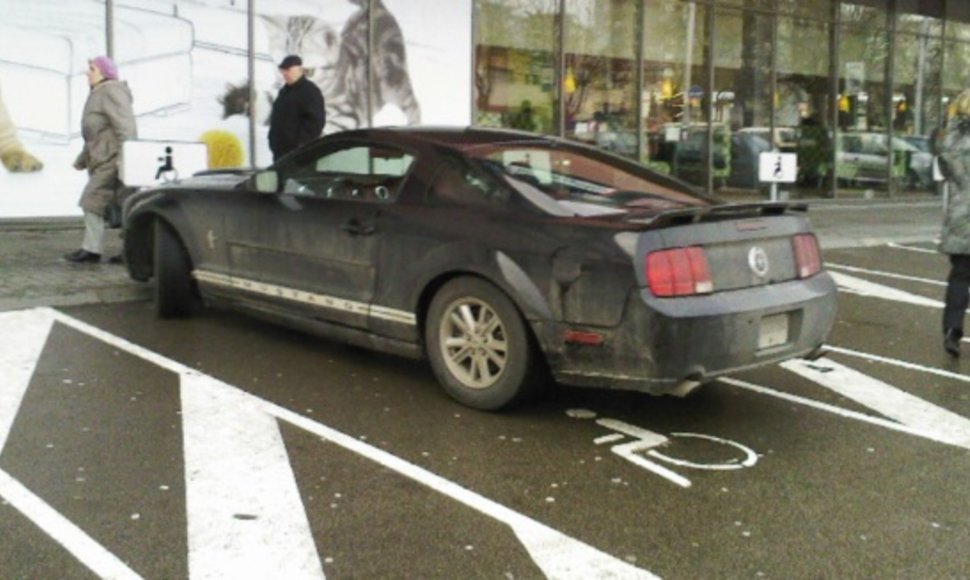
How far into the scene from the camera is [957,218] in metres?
7.15

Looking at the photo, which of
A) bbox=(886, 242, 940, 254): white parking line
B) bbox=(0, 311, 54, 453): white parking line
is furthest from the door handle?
bbox=(886, 242, 940, 254): white parking line

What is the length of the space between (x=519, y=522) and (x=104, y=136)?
6834mm

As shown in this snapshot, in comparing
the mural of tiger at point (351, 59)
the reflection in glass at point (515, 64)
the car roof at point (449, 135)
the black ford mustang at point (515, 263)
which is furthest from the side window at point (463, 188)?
the reflection in glass at point (515, 64)

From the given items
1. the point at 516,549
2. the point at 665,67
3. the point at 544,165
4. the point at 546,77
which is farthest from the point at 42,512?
the point at 665,67

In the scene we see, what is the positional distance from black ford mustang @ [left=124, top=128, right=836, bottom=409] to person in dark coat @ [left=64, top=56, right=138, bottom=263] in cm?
275

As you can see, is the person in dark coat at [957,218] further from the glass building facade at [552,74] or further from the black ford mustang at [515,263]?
the glass building facade at [552,74]

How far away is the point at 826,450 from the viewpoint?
5.18 meters

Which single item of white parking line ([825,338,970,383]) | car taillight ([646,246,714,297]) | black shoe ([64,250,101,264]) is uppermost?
car taillight ([646,246,714,297])

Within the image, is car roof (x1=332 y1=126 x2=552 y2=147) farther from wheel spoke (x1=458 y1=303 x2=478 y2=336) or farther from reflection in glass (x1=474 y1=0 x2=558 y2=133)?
reflection in glass (x1=474 y1=0 x2=558 y2=133)

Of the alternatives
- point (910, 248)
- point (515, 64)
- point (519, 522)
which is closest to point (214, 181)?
point (519, 522)

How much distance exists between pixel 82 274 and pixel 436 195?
14.6 feet

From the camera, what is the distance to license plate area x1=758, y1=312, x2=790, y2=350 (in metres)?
5.34

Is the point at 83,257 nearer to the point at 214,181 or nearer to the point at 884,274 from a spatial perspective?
the point at 214,181

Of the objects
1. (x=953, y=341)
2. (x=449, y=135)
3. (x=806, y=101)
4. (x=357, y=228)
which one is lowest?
(x=953, y=341)
